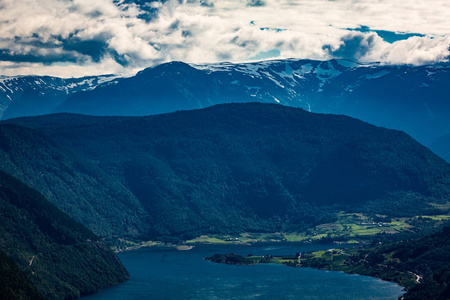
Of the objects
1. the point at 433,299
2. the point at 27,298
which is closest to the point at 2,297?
the point at 27,298

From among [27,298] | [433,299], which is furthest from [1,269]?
[433,299]

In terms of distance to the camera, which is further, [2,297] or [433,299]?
[433,299]

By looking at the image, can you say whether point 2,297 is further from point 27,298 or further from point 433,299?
point 433,299

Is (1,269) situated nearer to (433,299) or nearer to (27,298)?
(27,298)

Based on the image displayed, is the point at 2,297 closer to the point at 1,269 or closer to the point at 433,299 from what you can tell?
the point at 1,269
